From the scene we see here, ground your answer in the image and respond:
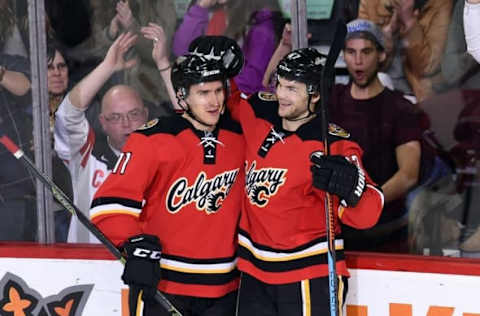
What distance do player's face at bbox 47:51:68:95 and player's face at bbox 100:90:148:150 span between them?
0.61 ft

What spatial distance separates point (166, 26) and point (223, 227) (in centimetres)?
101

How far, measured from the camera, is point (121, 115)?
3.53 metres

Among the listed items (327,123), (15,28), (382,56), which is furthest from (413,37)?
(15,28)

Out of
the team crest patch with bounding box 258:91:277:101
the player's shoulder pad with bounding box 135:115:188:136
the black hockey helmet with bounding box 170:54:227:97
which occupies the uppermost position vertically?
the black hockey helmet with bounding box 170:54:227:97

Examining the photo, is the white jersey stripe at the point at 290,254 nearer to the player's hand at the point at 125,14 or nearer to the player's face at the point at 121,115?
the player's face at the point at 121,115

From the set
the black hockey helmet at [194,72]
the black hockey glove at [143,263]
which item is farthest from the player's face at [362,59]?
the black hockey glove at [143,263]

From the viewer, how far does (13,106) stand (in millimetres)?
3570

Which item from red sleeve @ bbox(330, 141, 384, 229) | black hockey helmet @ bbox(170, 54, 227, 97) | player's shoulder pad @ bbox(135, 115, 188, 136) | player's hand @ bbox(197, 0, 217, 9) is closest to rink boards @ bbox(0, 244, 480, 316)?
red sleeve @ bbox(330, 141, 384, 229)

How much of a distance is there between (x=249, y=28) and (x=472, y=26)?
2.87 feet

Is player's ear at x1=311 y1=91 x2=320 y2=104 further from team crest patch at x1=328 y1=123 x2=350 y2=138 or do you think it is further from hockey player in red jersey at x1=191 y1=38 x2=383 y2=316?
team crest patch at x1=328 y1=123 x2=350 y2=138

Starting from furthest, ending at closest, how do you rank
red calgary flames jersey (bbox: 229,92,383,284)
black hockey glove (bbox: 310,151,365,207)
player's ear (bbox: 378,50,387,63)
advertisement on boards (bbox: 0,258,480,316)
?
player's ear (bbox: 378,50,387,63)
advertisement on boards (bbox: 0,258,480,316)
red calgary flames jersey (bbox: 229,92,383,284)
black hockey glove (bbox: 310,151,365,207)

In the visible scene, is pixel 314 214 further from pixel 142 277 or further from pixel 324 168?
pixel 142 277

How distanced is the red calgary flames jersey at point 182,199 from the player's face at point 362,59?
2.04 feet

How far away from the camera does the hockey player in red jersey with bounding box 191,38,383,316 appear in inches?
107
